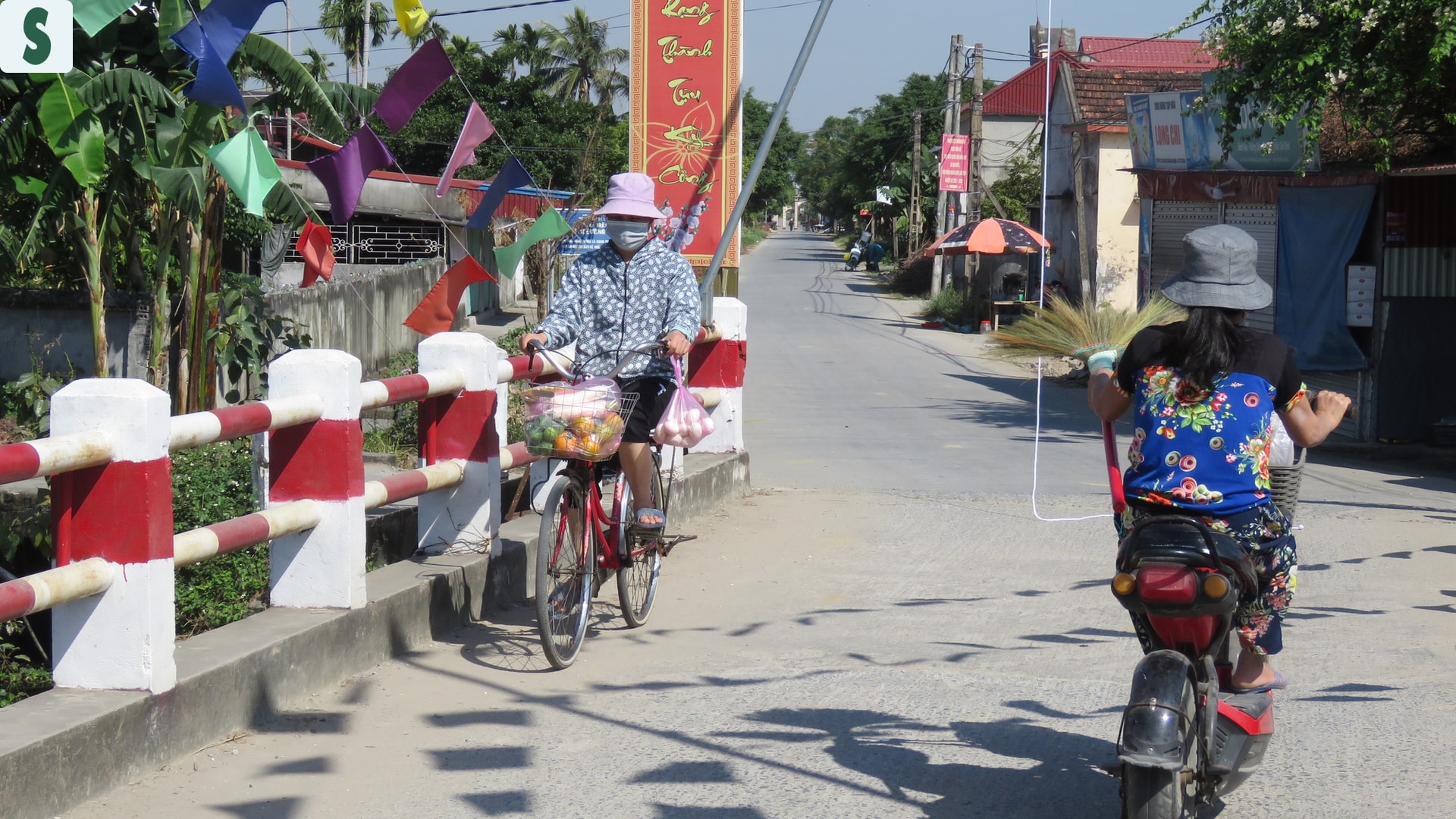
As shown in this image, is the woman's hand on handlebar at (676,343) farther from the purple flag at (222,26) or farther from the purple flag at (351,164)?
the purple flag at (222,26)

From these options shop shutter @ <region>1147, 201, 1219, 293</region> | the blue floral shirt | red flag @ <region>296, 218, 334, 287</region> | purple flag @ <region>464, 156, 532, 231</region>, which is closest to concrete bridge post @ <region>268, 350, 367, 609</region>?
purple flag @ <region>464, 156, 532, 231</region>

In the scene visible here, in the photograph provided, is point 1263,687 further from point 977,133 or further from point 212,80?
point 977,133

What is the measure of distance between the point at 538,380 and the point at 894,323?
2529cm

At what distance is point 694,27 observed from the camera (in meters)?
10.1

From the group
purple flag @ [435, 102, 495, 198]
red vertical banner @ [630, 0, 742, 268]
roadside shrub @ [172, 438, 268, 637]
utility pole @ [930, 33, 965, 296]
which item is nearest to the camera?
roadside shrub @ [172, 438, 268, 637]

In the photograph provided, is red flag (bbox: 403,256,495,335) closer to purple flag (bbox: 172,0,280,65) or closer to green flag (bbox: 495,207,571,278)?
green flag (bbox: 495,207,571,278)

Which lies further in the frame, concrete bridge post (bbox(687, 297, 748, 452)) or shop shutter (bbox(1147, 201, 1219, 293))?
shop shutter (bbox(1147, 201, 1219, 293))

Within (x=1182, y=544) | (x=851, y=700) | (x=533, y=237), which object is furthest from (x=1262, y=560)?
(x=533, y=237)

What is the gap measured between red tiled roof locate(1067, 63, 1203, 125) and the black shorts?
26513 millimetres

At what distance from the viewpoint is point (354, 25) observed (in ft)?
119

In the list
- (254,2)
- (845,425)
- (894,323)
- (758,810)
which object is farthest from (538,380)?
(894,323)

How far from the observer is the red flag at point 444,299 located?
23.2ft

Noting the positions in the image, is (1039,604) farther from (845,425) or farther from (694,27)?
(845,425)

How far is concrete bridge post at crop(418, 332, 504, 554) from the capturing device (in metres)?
5.88
